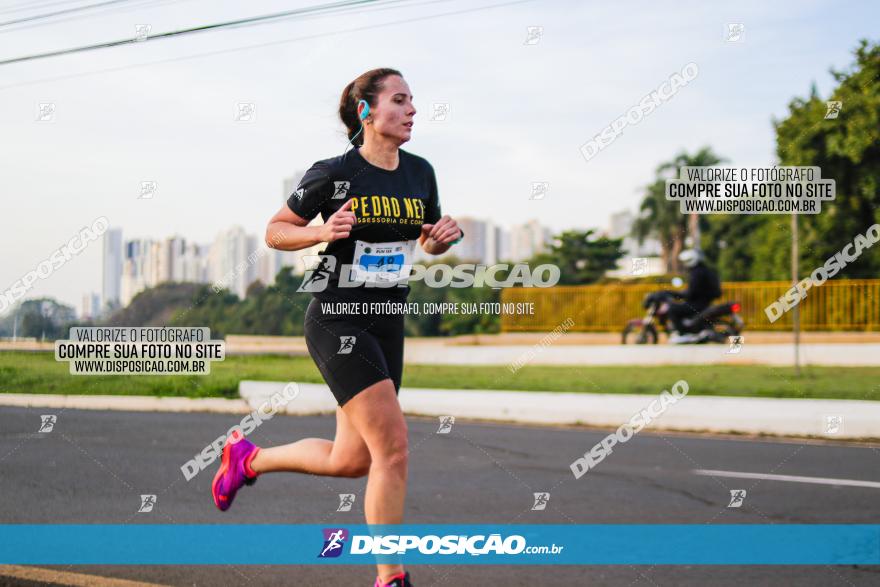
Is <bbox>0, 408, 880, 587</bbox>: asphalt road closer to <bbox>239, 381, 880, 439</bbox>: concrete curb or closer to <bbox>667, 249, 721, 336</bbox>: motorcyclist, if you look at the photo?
<bbox>239, 381, 880, 439</bbox>: concrete curb

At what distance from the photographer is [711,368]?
55.6 ft

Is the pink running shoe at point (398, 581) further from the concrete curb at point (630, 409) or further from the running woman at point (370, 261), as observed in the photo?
the concrete curb at point (630, 409)

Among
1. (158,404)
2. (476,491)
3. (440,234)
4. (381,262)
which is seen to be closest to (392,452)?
(381,262)

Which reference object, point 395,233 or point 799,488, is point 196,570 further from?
point 799,488

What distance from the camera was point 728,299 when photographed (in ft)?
84.7

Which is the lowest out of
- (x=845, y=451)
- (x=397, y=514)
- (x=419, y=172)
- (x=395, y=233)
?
(x=845, y=451)

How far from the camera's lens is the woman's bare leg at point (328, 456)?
375 cm

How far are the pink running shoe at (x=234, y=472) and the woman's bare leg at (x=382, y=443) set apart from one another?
0.90 metres

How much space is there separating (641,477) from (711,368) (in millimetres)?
10297

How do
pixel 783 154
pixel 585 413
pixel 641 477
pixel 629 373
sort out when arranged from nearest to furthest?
1. pixel 641 477
2. pixel 585 413
3. pixel 629 373
4. pixel 783 154

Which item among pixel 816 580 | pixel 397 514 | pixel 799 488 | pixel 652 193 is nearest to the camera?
pixel 397 514

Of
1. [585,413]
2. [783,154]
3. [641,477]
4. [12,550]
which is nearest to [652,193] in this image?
[783,154]

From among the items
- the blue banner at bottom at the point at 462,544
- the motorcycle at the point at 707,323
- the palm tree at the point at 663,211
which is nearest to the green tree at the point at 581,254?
the motorcycle at the point at 707,323

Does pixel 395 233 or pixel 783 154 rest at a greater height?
pixel 783 154
